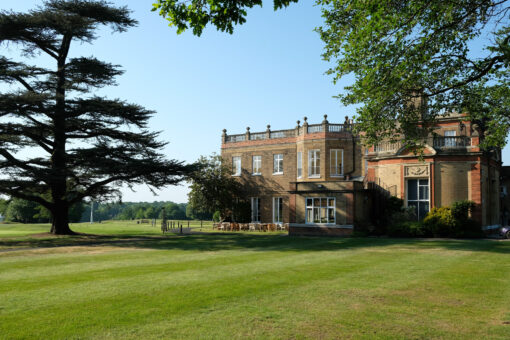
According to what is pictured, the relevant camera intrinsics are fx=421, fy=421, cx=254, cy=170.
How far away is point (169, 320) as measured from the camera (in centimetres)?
662

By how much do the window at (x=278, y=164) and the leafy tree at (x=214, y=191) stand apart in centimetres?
412

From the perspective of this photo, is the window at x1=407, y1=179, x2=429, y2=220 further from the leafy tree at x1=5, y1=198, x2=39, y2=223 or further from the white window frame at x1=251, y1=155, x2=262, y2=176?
the leafy tree at x1=5, y1=198, x2=39, y2=223

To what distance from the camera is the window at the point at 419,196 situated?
28484mm

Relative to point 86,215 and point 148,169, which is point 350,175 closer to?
point 148,169

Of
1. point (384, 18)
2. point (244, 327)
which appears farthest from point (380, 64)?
point (244, 327)

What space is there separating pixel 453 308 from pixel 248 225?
95.9ft

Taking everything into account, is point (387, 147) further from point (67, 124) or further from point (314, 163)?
point (67, 124)

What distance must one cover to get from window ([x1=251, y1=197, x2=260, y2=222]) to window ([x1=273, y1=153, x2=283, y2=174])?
10.8 feet

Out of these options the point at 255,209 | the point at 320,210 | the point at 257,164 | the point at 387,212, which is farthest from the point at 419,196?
the point at 257,164

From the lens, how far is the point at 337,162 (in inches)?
1426

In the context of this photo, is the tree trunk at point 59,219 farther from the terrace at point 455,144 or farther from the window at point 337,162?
the terrace at point 455,144

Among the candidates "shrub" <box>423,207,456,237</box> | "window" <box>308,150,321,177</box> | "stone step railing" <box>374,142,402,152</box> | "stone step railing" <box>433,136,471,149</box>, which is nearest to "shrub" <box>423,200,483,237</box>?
"shrub" <box>423,207,456,237</box>

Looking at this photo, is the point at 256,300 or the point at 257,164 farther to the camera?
the point at 257,164

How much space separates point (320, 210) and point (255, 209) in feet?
38.7
